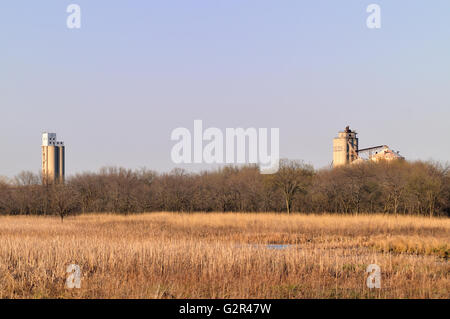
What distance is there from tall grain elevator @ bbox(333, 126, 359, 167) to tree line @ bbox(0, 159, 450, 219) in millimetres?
22828

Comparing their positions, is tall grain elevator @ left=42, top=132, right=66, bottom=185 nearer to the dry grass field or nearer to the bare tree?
the bare tree

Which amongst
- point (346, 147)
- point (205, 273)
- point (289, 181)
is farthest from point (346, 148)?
point (205, 273)

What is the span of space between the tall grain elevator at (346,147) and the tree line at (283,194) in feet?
74.9

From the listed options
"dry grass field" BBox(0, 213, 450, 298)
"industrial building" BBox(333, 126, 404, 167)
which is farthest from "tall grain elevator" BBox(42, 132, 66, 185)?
"dry grass field" BBox(0, 213, 450, 298)

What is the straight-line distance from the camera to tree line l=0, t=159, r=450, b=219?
158 feet

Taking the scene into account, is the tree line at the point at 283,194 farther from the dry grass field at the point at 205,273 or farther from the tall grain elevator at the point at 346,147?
the dry grass field at the point at 205,273

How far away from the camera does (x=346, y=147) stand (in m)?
86.1

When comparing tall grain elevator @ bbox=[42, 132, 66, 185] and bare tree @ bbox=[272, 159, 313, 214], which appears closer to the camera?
bare tree @ bbox=[272, 159, 313, 214]

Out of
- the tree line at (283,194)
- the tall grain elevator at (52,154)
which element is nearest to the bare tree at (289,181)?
the tree line at (283,194)

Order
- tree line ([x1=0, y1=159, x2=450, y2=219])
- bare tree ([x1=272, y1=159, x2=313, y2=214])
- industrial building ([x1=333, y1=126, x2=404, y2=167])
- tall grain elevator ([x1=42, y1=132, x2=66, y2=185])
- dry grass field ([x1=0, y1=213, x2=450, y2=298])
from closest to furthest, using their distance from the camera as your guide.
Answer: dry grass field ([x1=0, y1=213, x2=450, y2=298]) < tree line ([x1=0, y1=159, x2=450, y2=219]) < bare tree ([x1=272, y1=159, x2=313, y2=214]) < industrial building ([x1=333, y1=126, x2=404, y2=167]) < tall grain elevator ([x1=42, y1=132, x2=66, y2=185])

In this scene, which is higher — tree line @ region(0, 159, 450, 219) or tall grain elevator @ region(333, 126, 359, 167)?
tall grain elevator @ region(333, 126, 359, 167)

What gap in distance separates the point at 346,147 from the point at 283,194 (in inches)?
1351

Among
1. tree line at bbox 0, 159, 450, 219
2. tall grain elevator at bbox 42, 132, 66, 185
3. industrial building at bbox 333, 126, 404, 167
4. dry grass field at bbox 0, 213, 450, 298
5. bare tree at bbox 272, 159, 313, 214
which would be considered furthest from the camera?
tall grain elevator at bbox 42, 132, 66, 185
